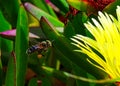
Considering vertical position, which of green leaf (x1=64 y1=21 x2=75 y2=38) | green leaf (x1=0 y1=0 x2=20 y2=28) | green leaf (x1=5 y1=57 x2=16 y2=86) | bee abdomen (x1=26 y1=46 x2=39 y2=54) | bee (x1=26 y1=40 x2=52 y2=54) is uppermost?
green leaf (x1=0 y1=0 x2=20 y2=28)

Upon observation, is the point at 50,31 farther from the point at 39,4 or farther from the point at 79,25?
the point at 39,4

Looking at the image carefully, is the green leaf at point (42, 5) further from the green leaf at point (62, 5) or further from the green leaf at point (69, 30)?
the green leaf at point (69, 30)

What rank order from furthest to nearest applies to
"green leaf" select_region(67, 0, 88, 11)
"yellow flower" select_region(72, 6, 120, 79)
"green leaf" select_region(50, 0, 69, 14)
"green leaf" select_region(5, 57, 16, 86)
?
"green leaf" select_region(50, 0, 69, 14) → "green leaf" select_region(67, 0, 88, 11) → "green leaf" select_region(5, 57, 16, 86) → "yellow flower" select_region(72, 6, 120, 79)

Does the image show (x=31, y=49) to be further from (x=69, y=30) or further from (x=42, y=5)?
(x=42, y=5)

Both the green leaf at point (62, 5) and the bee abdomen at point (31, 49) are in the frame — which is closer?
the bee abdomen at point (31, 49)

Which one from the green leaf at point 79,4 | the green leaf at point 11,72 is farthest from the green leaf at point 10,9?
the green leaf at point 11,72

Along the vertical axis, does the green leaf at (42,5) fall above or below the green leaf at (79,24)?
above

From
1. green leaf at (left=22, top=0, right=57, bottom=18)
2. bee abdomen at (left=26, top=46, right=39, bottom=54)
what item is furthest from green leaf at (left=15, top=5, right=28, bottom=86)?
green leaf at (left=22, top=0, right=57, bottom=18)

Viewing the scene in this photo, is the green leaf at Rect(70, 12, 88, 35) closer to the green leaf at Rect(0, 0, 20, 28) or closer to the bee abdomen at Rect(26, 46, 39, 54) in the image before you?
the bee abdomen at Rect(26, 46, 39, 54)

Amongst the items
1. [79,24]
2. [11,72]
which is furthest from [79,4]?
[11,72]
